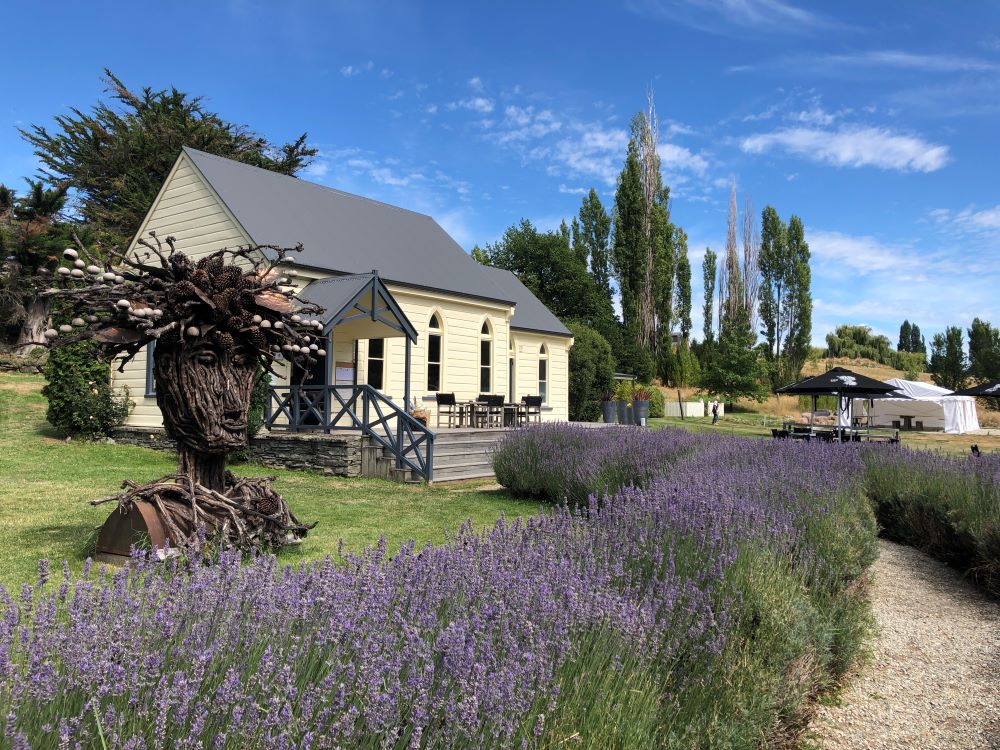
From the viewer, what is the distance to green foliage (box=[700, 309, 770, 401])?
4025 cm

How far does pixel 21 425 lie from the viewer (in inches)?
664

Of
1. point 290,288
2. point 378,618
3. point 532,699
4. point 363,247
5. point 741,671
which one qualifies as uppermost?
point 363,247

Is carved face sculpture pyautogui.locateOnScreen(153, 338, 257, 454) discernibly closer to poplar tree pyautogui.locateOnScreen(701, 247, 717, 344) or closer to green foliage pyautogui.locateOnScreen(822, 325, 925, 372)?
poplar tree pyautogui.locateOnScreen(701, 247, 717, 344)

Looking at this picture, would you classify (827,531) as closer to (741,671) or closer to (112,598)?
(741,671)

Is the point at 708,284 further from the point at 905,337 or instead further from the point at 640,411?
the point at 905,337

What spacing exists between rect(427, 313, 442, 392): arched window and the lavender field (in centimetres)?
1340

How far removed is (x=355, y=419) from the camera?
13.6 m

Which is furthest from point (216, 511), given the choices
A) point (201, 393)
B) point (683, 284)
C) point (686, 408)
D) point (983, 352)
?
point (983, 352)

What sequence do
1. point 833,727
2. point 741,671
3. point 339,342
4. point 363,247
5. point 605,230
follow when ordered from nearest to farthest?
point 741,671 < point 833,727 < point 339,342 < point 363,247 < point 605,230

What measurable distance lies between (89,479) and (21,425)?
25.2 feet

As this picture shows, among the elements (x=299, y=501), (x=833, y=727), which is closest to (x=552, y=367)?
(x=299, y=501)

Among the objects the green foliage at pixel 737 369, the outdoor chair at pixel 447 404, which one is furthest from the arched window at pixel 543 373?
the green foliage at pixel 737 369

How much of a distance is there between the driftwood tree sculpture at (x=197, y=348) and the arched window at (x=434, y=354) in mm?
11643

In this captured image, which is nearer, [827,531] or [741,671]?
[741,671]
